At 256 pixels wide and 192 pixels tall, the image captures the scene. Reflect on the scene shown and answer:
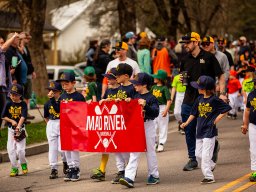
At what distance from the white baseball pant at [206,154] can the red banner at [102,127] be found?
85cm

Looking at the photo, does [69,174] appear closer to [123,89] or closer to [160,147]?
[123,89]

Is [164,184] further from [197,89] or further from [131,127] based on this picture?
[197,89]

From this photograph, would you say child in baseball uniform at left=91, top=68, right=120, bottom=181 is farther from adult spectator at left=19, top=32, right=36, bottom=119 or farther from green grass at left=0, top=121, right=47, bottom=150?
adult spectator at left=19, top=32, right=36, bottom=119

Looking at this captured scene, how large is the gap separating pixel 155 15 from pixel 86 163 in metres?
31.0

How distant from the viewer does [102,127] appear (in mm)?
12680

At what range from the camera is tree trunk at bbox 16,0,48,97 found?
90.8 ft

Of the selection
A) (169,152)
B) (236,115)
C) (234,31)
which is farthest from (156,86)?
(234,31)

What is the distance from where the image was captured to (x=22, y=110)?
46.2 ft

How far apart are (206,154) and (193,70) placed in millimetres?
1877

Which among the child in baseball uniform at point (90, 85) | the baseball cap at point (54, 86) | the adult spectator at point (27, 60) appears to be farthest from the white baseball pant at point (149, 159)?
the adult spectator at point (27, 60)

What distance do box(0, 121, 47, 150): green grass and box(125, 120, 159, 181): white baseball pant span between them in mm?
4657

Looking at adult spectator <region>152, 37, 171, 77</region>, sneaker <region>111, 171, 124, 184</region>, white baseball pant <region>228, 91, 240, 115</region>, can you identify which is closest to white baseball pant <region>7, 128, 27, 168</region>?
sneaker <region>111, 171, 124, 184</region>

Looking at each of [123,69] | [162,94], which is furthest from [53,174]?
[162,94]

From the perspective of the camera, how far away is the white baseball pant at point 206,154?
1219cm
